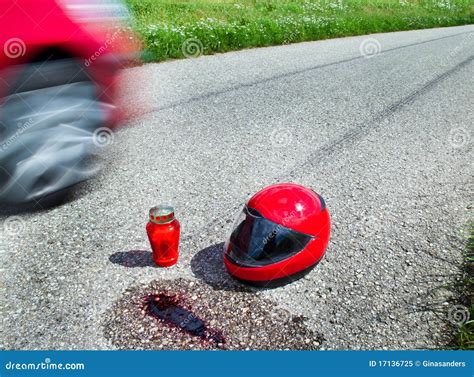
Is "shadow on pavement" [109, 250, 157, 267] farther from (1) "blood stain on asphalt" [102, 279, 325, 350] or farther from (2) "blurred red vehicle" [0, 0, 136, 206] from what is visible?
(2) "blurred red vehicle" [0, 0, 136, 206]

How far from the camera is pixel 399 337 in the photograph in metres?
2.69

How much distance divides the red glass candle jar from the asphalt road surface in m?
0.09

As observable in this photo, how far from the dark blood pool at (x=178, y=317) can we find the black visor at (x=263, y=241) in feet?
1.47

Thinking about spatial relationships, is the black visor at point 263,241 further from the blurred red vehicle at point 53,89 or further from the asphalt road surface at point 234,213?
the blurred red vehicle at point 53,89

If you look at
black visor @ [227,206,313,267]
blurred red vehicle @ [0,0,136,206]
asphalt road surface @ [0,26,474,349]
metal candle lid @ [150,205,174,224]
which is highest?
blurred red vehicle @ [0,0,136,206]

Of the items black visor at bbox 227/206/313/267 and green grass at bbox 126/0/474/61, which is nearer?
black visor at bbox 227/206/313/267

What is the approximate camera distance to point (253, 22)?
35.7 ft

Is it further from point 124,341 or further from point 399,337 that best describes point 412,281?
point 124,341

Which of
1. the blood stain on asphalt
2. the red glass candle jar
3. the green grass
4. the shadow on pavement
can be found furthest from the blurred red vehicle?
the green grass

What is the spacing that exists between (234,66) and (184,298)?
6.30m

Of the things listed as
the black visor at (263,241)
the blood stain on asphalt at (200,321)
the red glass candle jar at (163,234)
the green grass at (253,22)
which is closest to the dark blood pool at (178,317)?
the blood stain on asphalt at (200,321)

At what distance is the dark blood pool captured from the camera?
2.66 m

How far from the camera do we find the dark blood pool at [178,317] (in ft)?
8.73

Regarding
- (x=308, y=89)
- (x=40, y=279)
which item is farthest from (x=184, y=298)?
(x=308, y=89)
